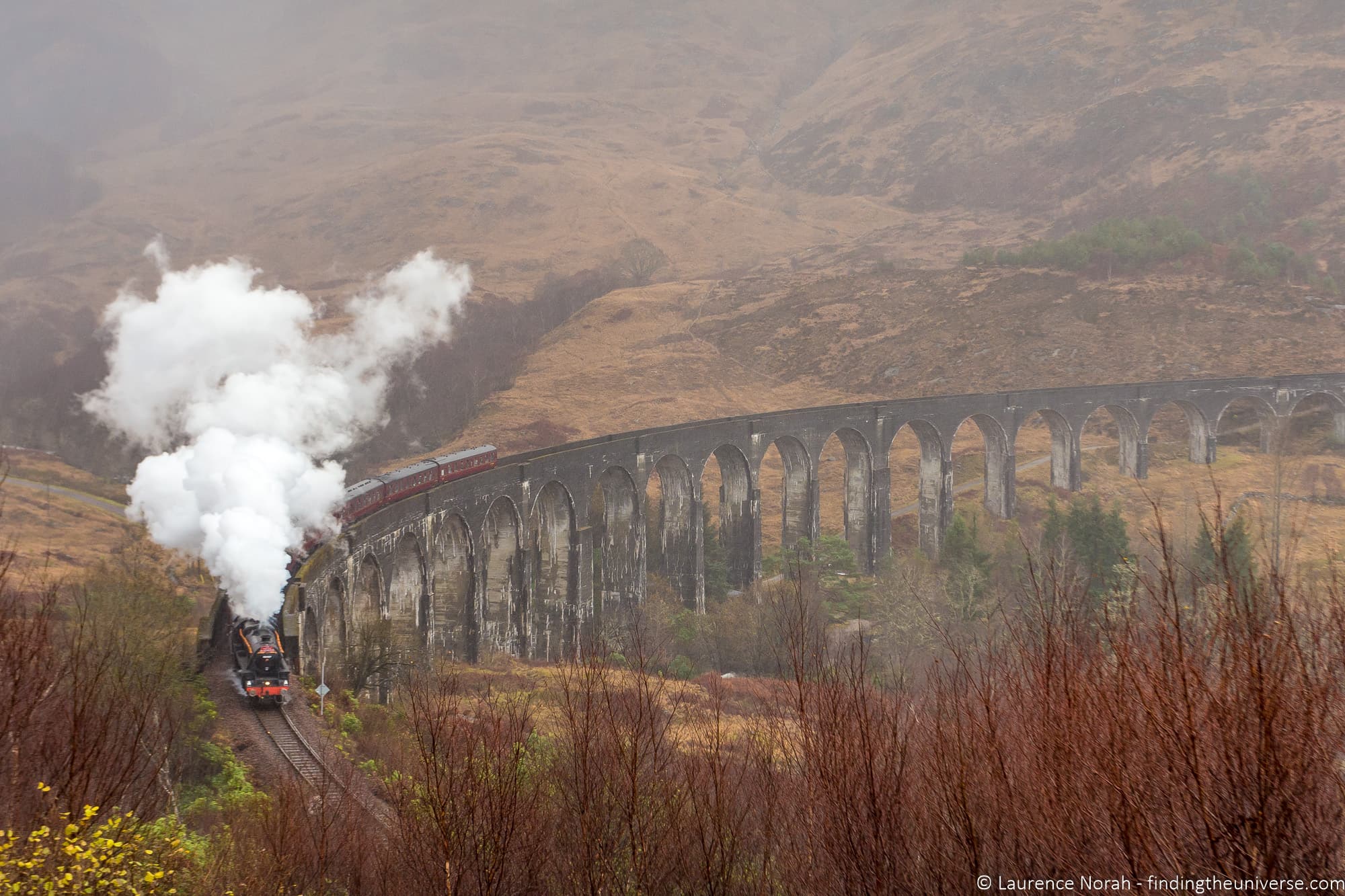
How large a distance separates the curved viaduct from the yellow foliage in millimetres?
9086

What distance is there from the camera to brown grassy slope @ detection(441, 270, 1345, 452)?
77.1 meters

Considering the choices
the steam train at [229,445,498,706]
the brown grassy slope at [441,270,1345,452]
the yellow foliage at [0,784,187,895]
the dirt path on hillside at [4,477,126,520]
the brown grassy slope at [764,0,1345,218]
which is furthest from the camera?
the brown grassy slope at [764,0,1345,218]

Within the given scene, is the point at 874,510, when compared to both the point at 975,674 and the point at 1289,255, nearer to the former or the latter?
the point at 975,674

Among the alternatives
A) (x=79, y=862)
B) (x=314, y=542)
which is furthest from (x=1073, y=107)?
(x=79, y=862)

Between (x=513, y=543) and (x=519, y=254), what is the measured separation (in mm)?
88857

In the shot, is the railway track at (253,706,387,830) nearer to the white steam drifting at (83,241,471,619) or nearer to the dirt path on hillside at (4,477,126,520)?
the white steam drifting at (83,241,471,619)

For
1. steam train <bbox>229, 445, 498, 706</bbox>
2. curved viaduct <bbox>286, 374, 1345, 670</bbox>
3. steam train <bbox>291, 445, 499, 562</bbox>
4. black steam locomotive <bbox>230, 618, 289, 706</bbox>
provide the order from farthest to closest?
curved viaduct <bbox>286, 374, 1345, 670</bbox> < steam train <bbox>291, 445, 499, 562</bbox> < steam train <bbox>229, 445, 498, 706</bbox> < black steam locomotive <bbox>230, 618, 289, 706</bbox>

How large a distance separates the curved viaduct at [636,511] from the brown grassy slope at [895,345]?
1097 cm

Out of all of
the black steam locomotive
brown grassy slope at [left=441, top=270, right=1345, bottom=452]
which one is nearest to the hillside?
brown grassy slope at [left=441, top=270, right=1345, bottom=452]

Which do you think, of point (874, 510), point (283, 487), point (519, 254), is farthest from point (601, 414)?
point (283, 487)

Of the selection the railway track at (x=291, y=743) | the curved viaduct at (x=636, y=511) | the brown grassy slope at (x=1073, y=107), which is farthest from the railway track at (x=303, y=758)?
the brown grassy slope at (x=1073, y=107)

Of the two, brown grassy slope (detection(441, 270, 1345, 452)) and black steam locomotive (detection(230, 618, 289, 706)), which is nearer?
black steam locomotive (detection(230, 618, 289, 706))

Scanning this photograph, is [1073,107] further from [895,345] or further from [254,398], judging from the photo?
[254,398]

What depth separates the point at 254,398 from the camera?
1272 inches
